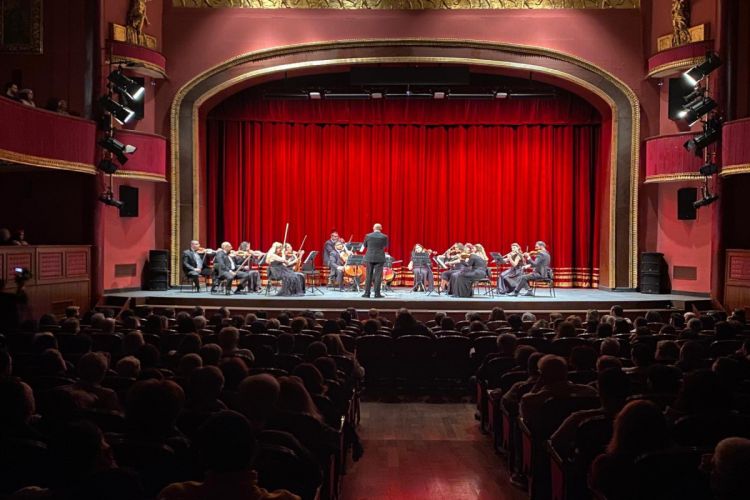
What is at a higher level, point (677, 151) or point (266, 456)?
point (677, 151)

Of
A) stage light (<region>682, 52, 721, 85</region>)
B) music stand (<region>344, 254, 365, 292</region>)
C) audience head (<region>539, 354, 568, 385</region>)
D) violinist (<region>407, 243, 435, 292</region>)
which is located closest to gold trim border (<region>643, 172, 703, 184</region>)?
stage light (<region>682, 52, 721, 85</region>)

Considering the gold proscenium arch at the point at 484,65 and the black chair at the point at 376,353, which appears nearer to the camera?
the black chair at the point at 376,353

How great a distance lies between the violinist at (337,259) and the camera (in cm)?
1755

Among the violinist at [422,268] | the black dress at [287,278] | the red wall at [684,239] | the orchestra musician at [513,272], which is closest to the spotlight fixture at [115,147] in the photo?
the black dress at [287,278]

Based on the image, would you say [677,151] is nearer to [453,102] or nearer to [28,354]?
[453,102]

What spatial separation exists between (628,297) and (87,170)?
11.0 m

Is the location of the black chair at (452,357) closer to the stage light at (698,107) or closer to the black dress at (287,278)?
the black dress at (287,278)

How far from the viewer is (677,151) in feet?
53.3

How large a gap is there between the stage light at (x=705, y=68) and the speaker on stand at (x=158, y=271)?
1142 centimetres

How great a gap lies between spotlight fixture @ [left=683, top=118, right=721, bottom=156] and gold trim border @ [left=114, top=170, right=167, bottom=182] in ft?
36.1

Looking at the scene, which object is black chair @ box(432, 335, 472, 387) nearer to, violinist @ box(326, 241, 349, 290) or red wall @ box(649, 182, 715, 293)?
violinist @ box(326, 241, 349, 290)

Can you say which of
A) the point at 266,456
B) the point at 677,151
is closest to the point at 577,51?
the point at 677,151

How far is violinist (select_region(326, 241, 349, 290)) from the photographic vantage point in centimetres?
1755

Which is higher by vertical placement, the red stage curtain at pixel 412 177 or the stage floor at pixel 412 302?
the red stage curtain at pixel 412 177
